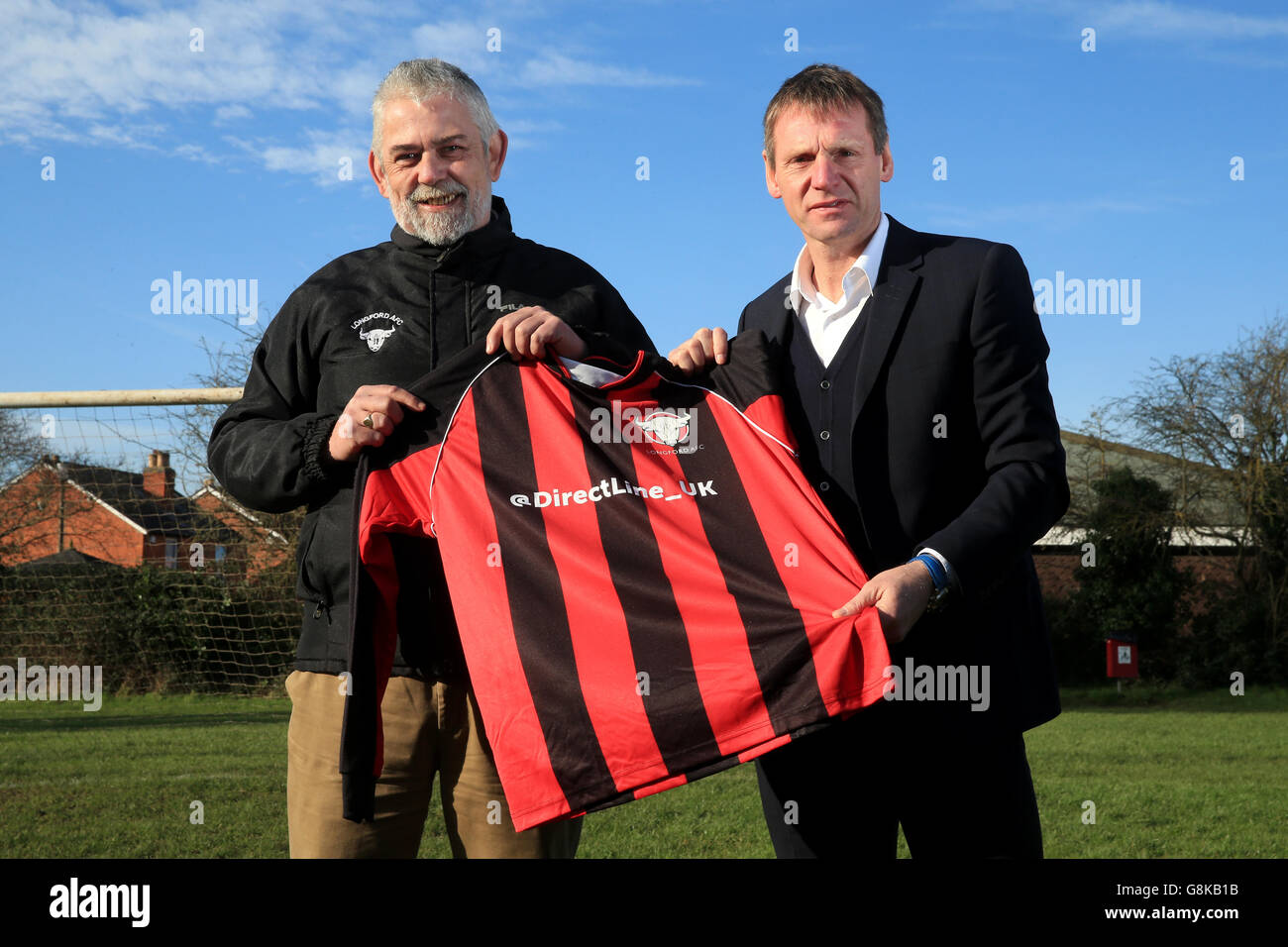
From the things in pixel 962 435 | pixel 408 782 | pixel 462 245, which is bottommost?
pixel 408 782

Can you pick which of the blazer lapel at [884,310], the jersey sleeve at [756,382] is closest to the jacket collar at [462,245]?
the jersey sleeve at [756,382]

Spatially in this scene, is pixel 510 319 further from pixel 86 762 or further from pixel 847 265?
pixel 86 762

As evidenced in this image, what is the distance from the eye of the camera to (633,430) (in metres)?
3.00

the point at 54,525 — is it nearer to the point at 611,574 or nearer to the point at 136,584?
the point at 136,584

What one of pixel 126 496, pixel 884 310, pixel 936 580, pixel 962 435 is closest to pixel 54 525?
pixel 126 496

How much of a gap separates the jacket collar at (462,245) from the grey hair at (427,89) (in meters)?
0.23

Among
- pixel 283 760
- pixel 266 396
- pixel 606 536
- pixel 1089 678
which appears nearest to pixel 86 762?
pixel 283 760

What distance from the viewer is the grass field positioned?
23.2 ft

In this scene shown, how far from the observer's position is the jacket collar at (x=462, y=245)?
3168 mm

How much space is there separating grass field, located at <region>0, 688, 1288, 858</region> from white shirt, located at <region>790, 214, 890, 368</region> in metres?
1.21

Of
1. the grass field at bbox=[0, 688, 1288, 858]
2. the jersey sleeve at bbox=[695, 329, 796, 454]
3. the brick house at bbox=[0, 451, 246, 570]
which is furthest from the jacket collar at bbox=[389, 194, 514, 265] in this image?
the brick house at bbox=[0, 451, 246, 570]

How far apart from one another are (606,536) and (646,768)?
0.61m

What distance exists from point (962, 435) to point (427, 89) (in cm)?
177

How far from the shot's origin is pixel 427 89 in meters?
3.09
